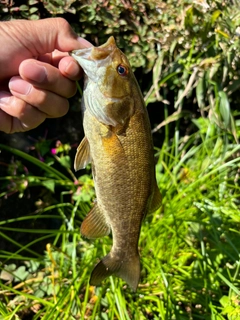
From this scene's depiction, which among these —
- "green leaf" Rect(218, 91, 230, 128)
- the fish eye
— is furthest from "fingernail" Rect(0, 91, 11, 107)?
"green leaf" Rect(218, 91, 230, 128)

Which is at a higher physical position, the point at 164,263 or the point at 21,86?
the point at 21,86

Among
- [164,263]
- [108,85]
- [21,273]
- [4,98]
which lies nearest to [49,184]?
[21,273]

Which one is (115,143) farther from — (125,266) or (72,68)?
(125,266)

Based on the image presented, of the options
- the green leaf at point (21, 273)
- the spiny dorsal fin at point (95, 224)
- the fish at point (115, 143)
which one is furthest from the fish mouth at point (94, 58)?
the green leaf at point (21, 273)

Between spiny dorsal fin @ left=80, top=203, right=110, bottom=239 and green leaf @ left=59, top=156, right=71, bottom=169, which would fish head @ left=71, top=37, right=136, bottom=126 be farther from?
green leaf @ left=59, top=156, right=71, bottom=169

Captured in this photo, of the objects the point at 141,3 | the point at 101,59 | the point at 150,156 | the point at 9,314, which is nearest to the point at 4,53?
the point at 101,59

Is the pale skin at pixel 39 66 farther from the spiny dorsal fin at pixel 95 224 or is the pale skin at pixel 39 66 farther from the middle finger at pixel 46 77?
the spiny dorsal fin at pixel 95 224

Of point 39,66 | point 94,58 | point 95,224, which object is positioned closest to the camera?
point 94,58
